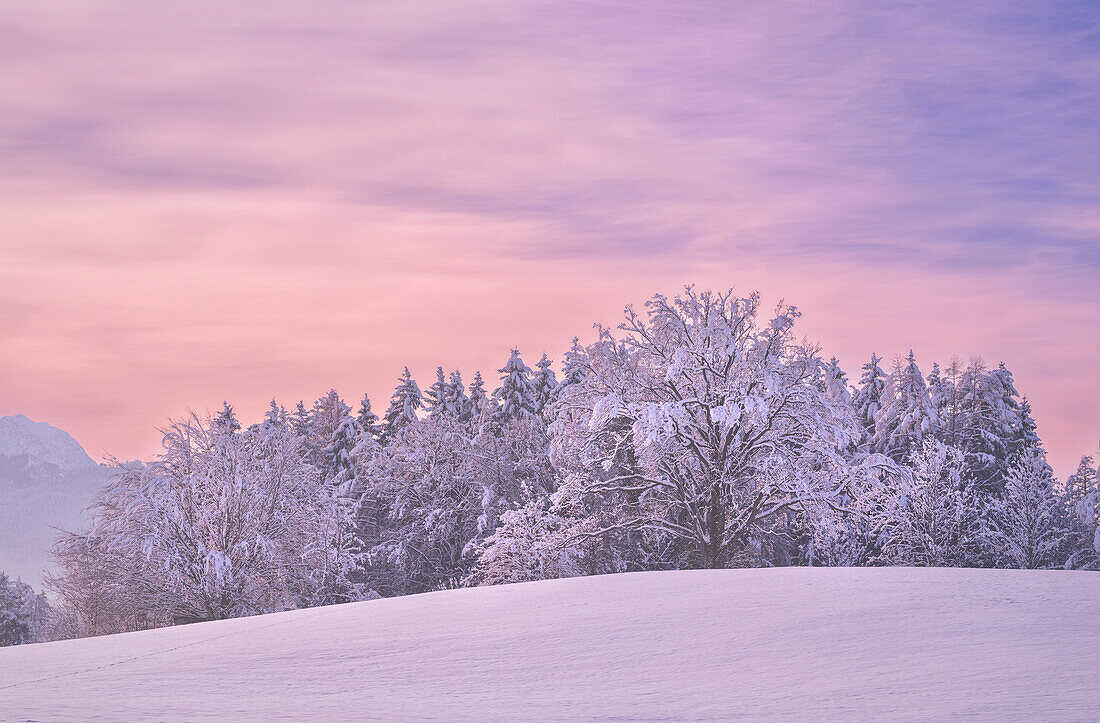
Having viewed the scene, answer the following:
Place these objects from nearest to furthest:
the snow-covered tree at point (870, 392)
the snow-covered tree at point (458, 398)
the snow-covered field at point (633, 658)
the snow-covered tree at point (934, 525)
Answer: the snow-covered field at point (633, 658) < the snow-covered tree at point (934, 525) < the snow-covered tree at point (870, 392) < the snow-covered tree at point (458, 398)

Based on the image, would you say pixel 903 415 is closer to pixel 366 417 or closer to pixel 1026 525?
pixel 1026 525

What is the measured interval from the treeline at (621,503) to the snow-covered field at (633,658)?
13489 millimetres

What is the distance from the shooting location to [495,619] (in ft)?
34.7

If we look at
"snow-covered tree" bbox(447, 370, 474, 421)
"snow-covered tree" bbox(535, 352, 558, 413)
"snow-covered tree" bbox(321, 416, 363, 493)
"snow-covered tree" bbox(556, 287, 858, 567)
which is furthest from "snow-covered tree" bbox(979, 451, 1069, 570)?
"snow-covered tree" bbox(321, 416, 363, 493)

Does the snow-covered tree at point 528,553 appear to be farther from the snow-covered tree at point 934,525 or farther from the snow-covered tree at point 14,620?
the snow-covered tree at point 14,620

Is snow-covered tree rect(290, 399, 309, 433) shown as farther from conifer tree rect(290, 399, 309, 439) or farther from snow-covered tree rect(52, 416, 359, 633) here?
snow-covered tree rect(52, 416, 359, 633)

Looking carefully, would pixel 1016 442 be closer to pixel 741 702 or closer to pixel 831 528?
pixel 831 528

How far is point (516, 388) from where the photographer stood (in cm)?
5928

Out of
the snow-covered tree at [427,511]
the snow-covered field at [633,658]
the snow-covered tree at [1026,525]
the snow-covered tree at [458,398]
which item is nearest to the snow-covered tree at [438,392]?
the snow-covered tree at [458,398]

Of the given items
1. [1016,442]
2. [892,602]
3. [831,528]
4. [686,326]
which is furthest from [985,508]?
[892,602]

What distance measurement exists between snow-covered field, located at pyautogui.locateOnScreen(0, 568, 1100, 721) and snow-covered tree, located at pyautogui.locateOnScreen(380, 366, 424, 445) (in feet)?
165

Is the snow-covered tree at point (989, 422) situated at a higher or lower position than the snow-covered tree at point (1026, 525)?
higher

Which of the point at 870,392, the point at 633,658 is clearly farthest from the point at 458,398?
the point at 633,658

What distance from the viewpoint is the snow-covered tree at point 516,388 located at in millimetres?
58219
